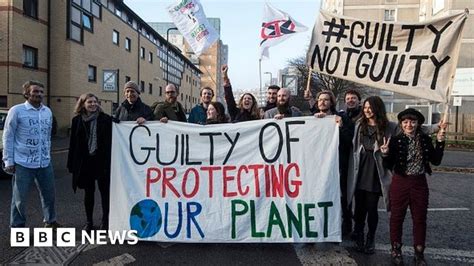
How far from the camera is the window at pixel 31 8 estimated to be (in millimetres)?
19656

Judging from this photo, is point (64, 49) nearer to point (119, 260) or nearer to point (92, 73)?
point (92, 73)

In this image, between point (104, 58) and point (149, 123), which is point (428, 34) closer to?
point (149, 123)

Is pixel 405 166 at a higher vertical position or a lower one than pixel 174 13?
lower

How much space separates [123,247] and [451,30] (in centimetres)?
450

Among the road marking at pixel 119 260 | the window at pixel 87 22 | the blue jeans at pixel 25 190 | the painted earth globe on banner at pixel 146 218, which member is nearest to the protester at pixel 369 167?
the painted earth globe on banner at pixel 146 218

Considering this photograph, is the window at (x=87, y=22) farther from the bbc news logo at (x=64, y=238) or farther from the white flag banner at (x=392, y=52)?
the white flag banner at (x=392, y=52)

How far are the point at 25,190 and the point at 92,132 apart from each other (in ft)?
3.43

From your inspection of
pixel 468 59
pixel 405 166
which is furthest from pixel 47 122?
pixel 468 59

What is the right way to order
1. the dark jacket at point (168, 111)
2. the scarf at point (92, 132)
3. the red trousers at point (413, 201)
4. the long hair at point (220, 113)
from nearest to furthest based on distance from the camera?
the red trousers at point (413, 201)
the scarf at point (92, 132)
the long hair at point (220, 113)
the dark jacket at point (168, 111)

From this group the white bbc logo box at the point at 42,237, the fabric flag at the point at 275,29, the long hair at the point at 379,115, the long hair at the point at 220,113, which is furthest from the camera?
the fabric flag at the point at 275,29

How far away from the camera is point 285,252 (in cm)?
444

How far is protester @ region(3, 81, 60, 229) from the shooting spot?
4621 millimetres

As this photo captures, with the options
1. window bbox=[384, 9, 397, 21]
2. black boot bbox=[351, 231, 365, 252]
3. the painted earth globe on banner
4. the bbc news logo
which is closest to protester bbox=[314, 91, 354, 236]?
black boot bbox=[351, 231, 365, 252]

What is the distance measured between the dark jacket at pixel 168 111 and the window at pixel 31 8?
17665 millimetres
